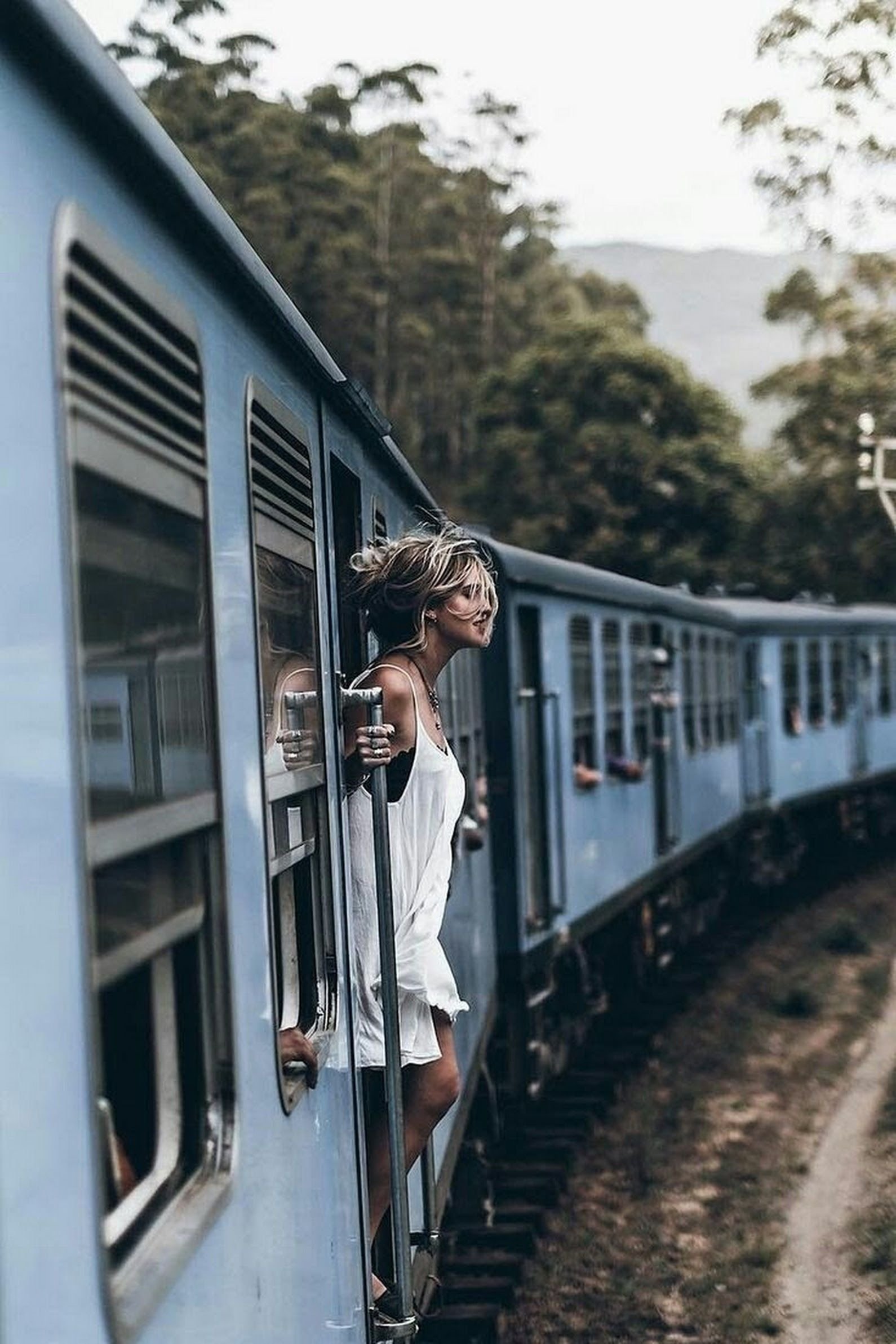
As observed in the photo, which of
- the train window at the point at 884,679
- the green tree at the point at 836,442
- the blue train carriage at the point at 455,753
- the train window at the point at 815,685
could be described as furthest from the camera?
the green tree at the point at 836,442

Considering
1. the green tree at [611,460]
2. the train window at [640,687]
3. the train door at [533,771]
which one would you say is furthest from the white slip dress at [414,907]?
the green tree at [611,460]

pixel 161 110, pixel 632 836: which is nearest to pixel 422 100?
pixel 161 110

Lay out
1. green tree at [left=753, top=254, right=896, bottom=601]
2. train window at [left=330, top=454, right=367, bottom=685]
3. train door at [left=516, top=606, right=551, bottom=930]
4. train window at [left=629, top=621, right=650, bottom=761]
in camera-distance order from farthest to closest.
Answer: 1. green tree at [left=753, top=254, right=896, bottom=601]
2. train window at [left=629, top=621, right=650, bottom=761]
3. train door at [left=516, top=606, right=551, bottom=930]
4. train window at [left=330, top=454, right=367, bottom=685]

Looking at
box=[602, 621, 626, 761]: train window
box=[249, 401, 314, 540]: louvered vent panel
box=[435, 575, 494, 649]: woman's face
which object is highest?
box=[249, 401, 314, 540]: louvered vent panel

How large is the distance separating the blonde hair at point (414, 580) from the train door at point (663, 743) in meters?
10.2

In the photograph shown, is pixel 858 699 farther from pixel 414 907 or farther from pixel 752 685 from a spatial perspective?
pixel 414 907

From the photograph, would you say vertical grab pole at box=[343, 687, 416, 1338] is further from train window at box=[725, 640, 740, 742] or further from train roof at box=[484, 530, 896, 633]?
train window at box=[725, 640, 740, 742]

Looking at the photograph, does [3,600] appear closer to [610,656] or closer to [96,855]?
[96,855]

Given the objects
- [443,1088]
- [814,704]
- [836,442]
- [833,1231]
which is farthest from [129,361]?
[836,442]

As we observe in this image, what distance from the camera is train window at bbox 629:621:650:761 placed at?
1325cm

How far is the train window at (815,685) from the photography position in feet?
73.3

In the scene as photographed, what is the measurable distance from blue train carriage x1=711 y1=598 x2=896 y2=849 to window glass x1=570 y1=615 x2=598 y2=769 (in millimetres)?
6255

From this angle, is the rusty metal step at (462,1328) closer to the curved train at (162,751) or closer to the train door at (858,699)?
the curved train at (162,751)

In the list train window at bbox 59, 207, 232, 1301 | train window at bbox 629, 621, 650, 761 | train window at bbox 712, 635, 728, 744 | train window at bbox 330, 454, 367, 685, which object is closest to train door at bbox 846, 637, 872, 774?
train window at bbox 712, 635, 728, 744
